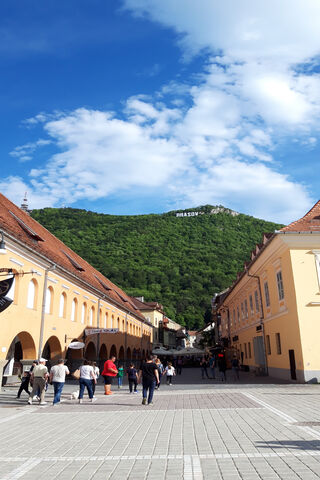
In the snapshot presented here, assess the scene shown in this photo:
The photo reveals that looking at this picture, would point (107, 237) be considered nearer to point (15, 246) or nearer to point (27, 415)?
point (15, 246)

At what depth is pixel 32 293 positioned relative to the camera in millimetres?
18844

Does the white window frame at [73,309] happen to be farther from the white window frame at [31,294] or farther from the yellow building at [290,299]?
the yellow building at [290,299]

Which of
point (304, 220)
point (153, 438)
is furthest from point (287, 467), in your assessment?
point (304, 220)

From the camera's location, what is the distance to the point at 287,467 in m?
5.20

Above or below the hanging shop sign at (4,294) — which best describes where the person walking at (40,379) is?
below

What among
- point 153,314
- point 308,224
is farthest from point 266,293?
point 153,314

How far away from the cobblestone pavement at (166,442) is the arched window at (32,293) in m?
7.04

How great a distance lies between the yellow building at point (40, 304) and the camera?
641 inches

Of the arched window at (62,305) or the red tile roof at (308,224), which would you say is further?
the arched window at (62,305)

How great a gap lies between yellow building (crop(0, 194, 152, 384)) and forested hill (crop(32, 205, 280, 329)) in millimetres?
42596

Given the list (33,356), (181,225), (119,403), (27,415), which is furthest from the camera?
(181,225)

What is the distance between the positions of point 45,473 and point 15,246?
40.9 ft

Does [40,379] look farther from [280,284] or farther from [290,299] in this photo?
[280,284]

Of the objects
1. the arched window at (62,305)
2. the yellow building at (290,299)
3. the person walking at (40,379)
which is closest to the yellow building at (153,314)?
the yellow building at (290,299)
